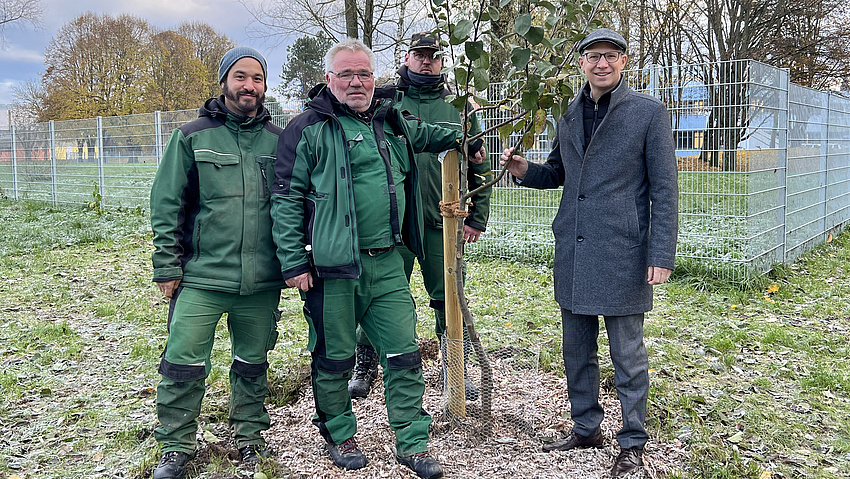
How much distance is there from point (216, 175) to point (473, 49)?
4.57 ft

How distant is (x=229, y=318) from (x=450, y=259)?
122 cm

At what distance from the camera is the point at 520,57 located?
2824mm

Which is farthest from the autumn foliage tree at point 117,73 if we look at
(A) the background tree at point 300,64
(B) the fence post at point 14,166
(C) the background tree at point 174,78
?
(B) the fence post at point 14,166

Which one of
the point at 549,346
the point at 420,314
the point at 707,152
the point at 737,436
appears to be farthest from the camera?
the point at 707,152

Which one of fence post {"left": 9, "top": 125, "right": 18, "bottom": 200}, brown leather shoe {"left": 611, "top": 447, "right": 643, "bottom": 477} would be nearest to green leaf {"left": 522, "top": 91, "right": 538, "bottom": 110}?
brown leather shoe {"left": 611, "top": 447, "right": 643, "bottom": 477}

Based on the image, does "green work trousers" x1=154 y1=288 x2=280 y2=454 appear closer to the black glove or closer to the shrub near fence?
the black glove

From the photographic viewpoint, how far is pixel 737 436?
3.60 metres

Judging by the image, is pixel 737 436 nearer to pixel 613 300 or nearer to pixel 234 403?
pixel 613 300

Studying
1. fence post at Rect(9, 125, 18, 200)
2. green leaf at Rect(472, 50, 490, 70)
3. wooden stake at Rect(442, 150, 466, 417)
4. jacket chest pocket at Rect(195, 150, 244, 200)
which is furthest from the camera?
fence post at Rect(9, 125, 18, 200)

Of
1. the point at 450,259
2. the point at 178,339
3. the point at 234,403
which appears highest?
the point at 450,259

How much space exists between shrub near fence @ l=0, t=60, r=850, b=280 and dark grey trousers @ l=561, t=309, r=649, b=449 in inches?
106

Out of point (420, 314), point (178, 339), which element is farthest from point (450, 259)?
point (420, 314)

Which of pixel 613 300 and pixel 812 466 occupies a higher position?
pixel 613 300

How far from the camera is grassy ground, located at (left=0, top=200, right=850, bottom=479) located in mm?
3502
